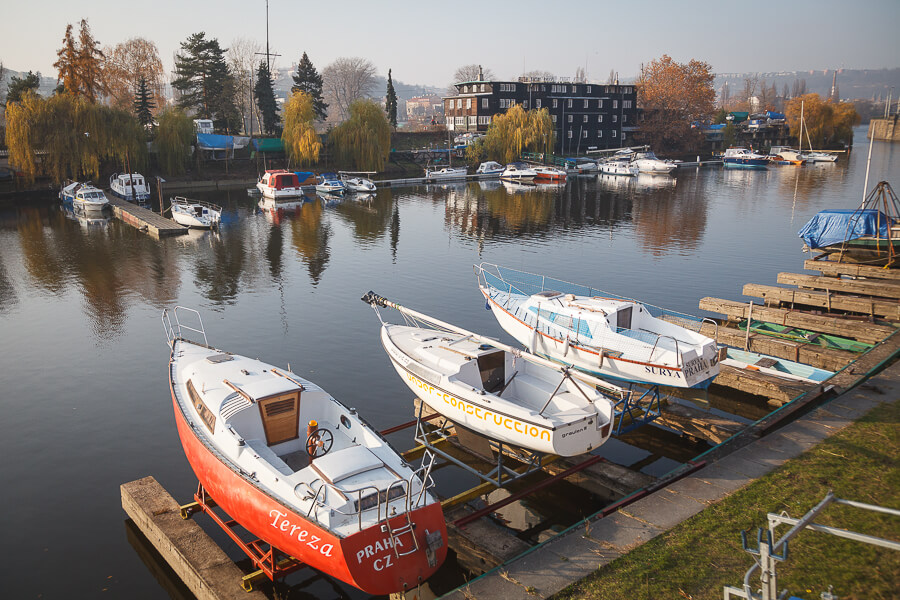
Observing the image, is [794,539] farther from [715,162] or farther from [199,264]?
[715,162]

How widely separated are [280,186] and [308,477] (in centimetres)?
6225

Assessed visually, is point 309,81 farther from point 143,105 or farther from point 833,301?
point 833,301

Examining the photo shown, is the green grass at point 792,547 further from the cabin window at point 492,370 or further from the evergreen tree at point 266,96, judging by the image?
the evergreen tree at point 266,96

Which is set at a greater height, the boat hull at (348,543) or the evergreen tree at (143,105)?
the evergreen tree at (143,105)

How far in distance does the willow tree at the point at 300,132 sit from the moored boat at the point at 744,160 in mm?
74613

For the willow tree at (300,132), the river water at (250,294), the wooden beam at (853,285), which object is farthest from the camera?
the willow tree at (300,132)

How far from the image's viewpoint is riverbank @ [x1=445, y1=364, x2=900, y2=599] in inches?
362

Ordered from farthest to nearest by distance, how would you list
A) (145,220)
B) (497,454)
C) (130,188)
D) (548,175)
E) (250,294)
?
(548,175) < (130,188) < (145,220) < (250,294) < (497,454)

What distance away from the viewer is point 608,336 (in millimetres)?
18750

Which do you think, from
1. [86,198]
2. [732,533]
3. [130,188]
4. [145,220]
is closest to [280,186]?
[130,188]

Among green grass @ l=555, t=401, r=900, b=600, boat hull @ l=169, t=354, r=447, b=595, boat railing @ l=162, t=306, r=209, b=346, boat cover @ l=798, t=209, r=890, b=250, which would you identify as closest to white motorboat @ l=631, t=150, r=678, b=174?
boat cover @ l=798, t=209, r=890, b=250

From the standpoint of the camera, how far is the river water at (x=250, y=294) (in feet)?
48.0

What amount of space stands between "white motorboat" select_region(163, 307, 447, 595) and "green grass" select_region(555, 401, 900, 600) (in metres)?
2.70

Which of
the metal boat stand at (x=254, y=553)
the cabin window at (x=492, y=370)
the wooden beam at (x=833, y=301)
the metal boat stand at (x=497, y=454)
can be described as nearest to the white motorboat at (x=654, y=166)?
the wooden beam at (x=833, y=301)
